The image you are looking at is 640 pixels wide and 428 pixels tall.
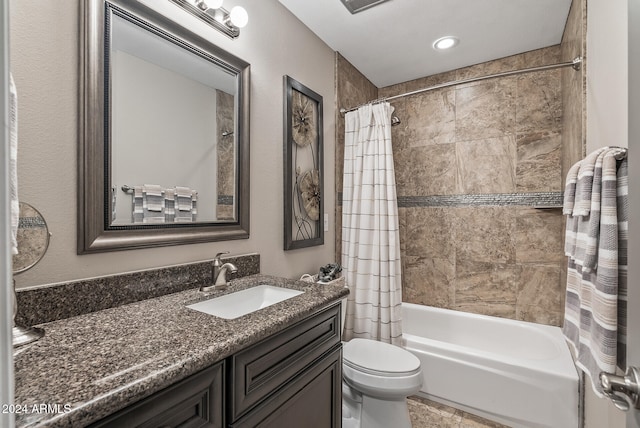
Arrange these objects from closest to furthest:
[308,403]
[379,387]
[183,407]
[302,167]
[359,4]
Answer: [183,407]
[308,403]
[379,387]
[359,4]
[302,167]

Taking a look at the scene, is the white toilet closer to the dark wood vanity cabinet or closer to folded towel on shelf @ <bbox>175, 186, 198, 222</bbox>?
the dark wood vanity cabinet

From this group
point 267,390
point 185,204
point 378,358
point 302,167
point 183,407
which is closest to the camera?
point 183,407

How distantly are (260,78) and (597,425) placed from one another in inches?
93.4

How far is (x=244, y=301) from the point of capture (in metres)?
1.31

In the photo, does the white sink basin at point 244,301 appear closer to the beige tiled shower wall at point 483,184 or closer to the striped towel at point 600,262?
the striped towel at point 600,262

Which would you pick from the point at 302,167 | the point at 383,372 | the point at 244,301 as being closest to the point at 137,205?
the point at 244,301

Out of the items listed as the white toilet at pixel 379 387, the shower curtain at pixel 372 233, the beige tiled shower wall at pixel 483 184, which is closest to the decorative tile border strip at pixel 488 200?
the beige tiled shower wall at pixel 483 184

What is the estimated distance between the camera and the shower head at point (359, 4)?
1771 millimetres

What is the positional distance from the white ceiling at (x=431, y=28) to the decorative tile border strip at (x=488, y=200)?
115cm

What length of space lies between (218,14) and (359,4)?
0.91m

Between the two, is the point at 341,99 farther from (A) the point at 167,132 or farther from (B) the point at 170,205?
(B) the point at 170,205

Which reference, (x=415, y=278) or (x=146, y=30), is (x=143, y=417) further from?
(x=415, y=278)

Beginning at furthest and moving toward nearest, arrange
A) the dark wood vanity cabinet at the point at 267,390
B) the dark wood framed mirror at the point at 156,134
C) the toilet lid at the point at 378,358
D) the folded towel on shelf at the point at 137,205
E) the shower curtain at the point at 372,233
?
the shower curtain at the point at 372,233, the toilet lid at the point at 378,358, the folded towel on shelf at the point at 137,205, the dark wood framed mirror at the point at 156,134, the dark wood vanity cabinet at the point at 267,390

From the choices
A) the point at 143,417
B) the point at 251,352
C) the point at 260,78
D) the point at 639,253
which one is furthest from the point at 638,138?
the point at 260,78
